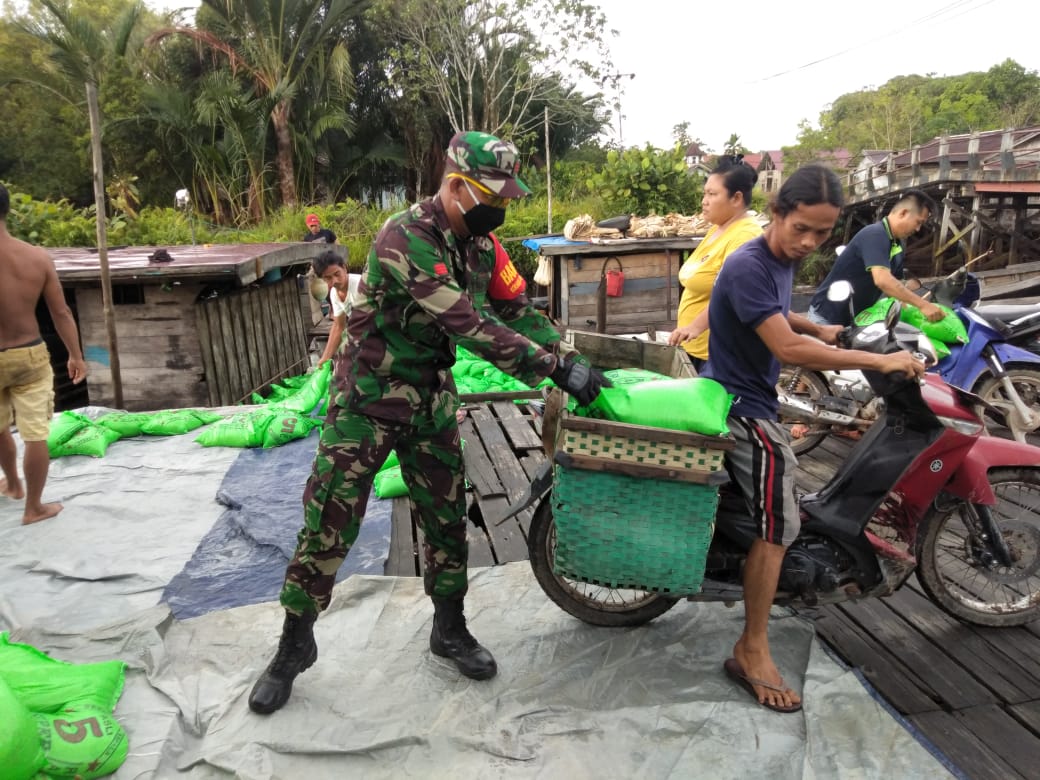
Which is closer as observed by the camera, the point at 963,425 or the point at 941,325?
the point at 963,425

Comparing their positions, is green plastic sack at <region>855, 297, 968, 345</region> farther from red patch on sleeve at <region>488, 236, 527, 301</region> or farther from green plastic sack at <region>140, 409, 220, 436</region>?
green plastic sack at <region>140, 409, 220, 436</region>

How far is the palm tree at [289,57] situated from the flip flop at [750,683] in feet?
63.0

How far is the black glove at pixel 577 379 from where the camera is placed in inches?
81.9

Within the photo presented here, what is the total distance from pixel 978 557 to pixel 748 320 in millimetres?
1433

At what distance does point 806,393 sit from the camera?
5066mm

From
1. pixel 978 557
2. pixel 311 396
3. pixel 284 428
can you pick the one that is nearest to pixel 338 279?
pixel 311 396

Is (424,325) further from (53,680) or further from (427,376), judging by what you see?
(53,680)

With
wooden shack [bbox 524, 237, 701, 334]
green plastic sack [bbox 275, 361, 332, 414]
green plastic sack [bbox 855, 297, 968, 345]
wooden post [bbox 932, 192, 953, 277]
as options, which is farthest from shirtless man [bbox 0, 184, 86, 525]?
wooden post [bbox 932, 192, 953, 277]

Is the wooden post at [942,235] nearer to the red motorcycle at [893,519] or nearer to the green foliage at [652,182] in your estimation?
the green foliage at [652,182]

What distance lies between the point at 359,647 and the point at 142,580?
1.35m

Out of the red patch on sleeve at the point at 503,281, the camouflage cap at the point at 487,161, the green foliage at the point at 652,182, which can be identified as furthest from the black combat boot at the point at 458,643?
the green foliage at the point at 652,182

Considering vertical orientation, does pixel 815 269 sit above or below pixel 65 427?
above

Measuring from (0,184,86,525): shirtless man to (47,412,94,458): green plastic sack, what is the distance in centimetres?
87

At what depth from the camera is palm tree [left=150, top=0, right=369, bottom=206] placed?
18.7 m
